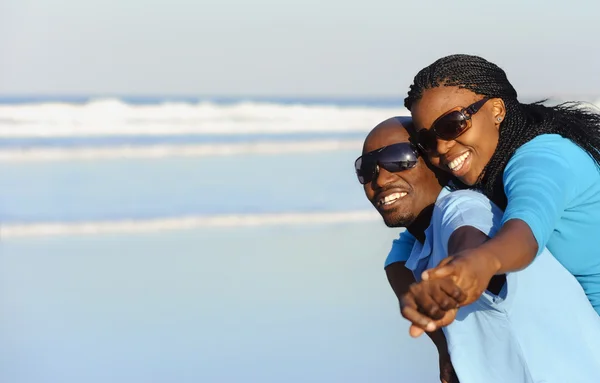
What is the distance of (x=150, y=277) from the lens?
7.18 m

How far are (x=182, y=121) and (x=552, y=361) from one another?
12.6m

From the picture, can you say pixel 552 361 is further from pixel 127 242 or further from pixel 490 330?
pixel 127 242

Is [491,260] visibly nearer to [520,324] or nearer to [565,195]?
[520,324]

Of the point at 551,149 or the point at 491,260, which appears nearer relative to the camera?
the point at 491,260

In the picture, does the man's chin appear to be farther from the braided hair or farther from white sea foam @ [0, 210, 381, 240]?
white sea foam @ [0, 210, 381, 240]

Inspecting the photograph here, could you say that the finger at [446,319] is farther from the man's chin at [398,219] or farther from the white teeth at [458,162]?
the man's chin at [398,219]

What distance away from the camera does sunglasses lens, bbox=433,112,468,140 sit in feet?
11.6

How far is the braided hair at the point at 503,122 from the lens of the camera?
3582mm

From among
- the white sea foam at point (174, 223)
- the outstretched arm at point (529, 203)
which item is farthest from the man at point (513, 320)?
the white sea foam at point (174, 223)

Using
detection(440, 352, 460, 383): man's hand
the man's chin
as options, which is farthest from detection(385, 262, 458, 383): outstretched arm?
the man's chin

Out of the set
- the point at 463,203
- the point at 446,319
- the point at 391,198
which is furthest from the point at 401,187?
the point at 446,319

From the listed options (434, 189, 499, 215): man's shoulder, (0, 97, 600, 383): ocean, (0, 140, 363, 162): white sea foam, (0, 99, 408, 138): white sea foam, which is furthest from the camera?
(0, 99, 408, 138): white sea foam

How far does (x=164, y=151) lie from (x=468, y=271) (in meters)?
10.3

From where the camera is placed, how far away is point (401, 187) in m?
3.89
